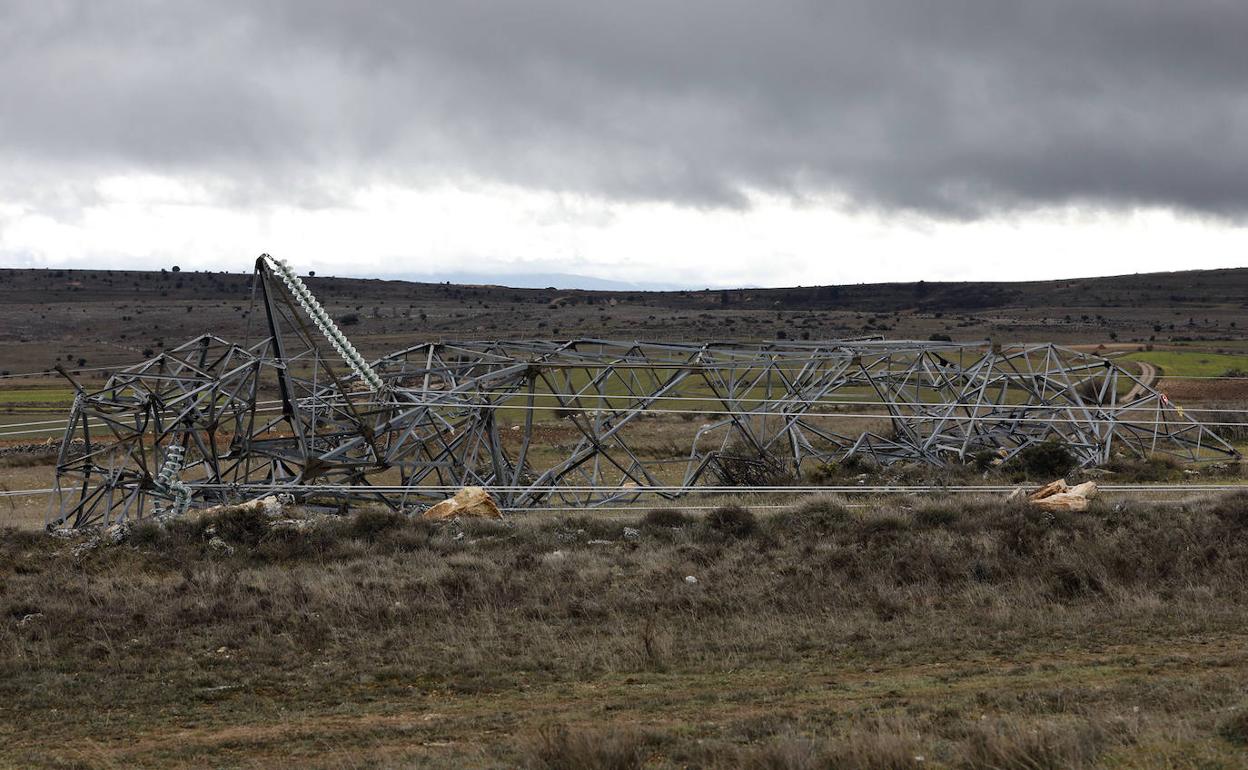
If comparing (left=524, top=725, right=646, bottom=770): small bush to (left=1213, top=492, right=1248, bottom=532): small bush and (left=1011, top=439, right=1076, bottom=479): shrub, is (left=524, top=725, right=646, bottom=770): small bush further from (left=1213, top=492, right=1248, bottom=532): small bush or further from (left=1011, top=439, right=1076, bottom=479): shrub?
(left=1011, top=439, right=1076, bottom=479): shrub

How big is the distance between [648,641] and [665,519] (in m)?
8.59

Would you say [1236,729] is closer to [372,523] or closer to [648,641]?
[648,641]

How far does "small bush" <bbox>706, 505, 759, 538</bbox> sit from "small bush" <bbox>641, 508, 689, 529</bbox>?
686 mm

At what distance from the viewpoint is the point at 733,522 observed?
20.8 m

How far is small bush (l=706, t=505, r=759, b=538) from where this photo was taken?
20375mm

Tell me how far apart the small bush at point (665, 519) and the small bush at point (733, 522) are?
69 centimetres

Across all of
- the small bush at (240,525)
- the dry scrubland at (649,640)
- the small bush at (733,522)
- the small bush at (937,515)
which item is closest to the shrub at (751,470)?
the dry scrubland at (649,640)

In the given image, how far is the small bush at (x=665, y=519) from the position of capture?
70.7 feet

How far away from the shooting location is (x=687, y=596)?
15820 millimetres

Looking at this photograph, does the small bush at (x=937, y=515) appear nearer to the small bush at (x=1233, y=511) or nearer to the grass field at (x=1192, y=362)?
the small bush at (x=1233, y=511)

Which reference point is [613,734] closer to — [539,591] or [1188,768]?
[1188,768]

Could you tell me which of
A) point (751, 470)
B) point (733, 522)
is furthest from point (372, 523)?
point (751, 470)

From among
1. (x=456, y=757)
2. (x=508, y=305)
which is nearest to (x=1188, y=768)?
(x=456, y=757)

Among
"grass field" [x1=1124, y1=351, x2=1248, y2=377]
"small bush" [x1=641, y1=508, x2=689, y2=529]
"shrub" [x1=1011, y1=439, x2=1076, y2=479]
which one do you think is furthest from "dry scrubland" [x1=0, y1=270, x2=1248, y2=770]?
"grass field" [x1=1124, y1=351, x2=1248, y2=377]
